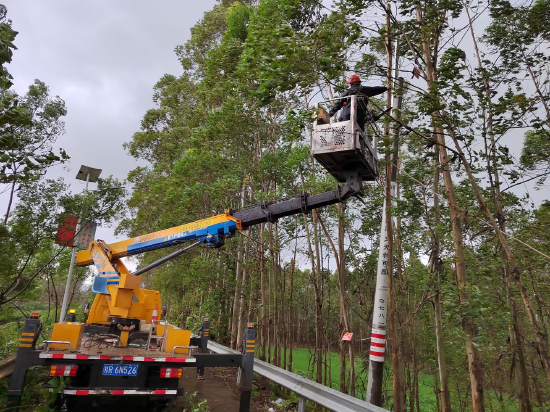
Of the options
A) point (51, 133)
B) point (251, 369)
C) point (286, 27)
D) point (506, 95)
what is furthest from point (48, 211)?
point (506, 95)

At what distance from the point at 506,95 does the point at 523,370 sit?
20.4 feet

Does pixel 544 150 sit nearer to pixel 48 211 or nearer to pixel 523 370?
pixel 523 370

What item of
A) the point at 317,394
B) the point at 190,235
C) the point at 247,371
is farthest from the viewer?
the point at 190,235

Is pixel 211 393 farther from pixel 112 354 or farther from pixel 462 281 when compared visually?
pixel 462 281

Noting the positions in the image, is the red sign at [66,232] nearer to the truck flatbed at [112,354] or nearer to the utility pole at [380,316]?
the truck flatbed at [112,354]

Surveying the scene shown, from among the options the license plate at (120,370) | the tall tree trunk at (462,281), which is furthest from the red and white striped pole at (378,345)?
the license plate at (120,370)

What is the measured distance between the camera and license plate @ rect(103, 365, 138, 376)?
17.2 ft

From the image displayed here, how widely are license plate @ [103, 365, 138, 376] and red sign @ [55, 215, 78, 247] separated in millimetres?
4138

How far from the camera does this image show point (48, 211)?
8453mm

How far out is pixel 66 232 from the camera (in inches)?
331

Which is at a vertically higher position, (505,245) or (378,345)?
(505,245)

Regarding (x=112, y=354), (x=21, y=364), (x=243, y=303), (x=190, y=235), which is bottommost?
(x=21, y=364)

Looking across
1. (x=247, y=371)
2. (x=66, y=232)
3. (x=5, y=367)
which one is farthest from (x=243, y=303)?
(x=5, y=367)

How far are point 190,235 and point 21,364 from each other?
10.8ft
